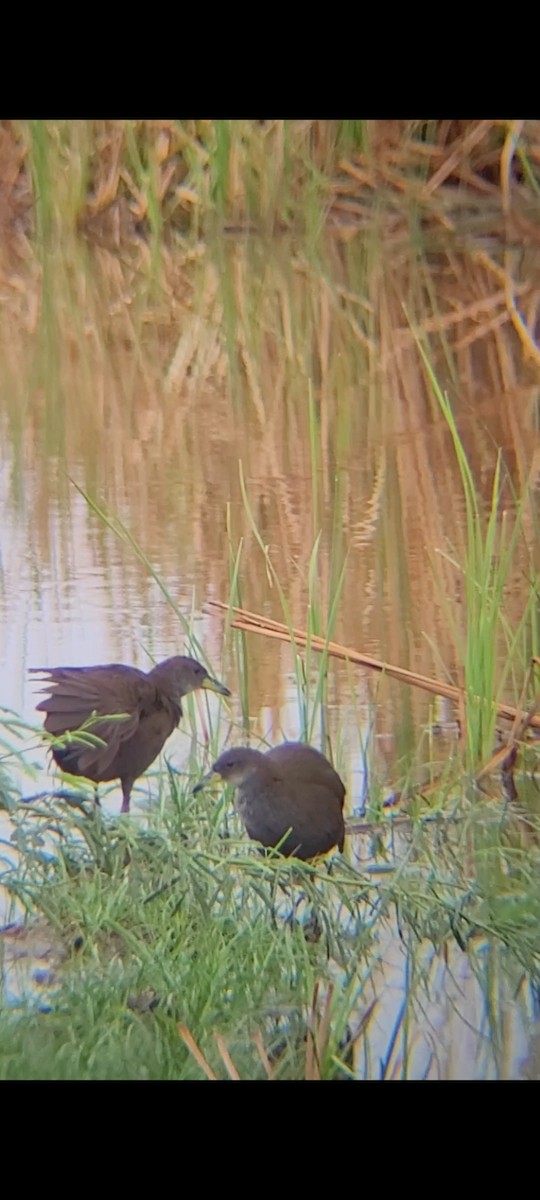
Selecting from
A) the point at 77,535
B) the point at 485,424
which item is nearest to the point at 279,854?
the point at 77,535

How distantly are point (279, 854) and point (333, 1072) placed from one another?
192mm

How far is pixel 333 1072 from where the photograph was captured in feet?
4.50

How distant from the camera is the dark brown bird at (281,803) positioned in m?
1.49

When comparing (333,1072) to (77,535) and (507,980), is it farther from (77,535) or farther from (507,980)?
(77,535)

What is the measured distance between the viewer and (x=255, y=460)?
2.20 metres

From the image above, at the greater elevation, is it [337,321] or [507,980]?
[337,321]

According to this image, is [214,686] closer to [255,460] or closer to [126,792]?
[126,792]

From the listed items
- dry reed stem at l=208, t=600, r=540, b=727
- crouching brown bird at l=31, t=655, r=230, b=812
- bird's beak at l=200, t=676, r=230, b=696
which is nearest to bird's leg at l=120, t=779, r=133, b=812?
crouching brown bird at l=31, t=655, r=230, b=812

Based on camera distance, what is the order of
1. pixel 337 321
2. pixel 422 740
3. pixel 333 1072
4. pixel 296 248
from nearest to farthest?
1. pixel 333 1072
2. pixel 422 740
3. pixel 337 321
4. pixel 296 248

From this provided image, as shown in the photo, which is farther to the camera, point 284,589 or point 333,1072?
point 284,589

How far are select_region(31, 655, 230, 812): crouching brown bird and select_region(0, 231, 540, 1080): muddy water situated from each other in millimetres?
43

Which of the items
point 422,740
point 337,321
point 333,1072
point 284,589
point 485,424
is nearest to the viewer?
point 333,1072

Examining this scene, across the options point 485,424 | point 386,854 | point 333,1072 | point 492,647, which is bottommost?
point 333,1072

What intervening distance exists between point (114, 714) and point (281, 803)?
166 mm
